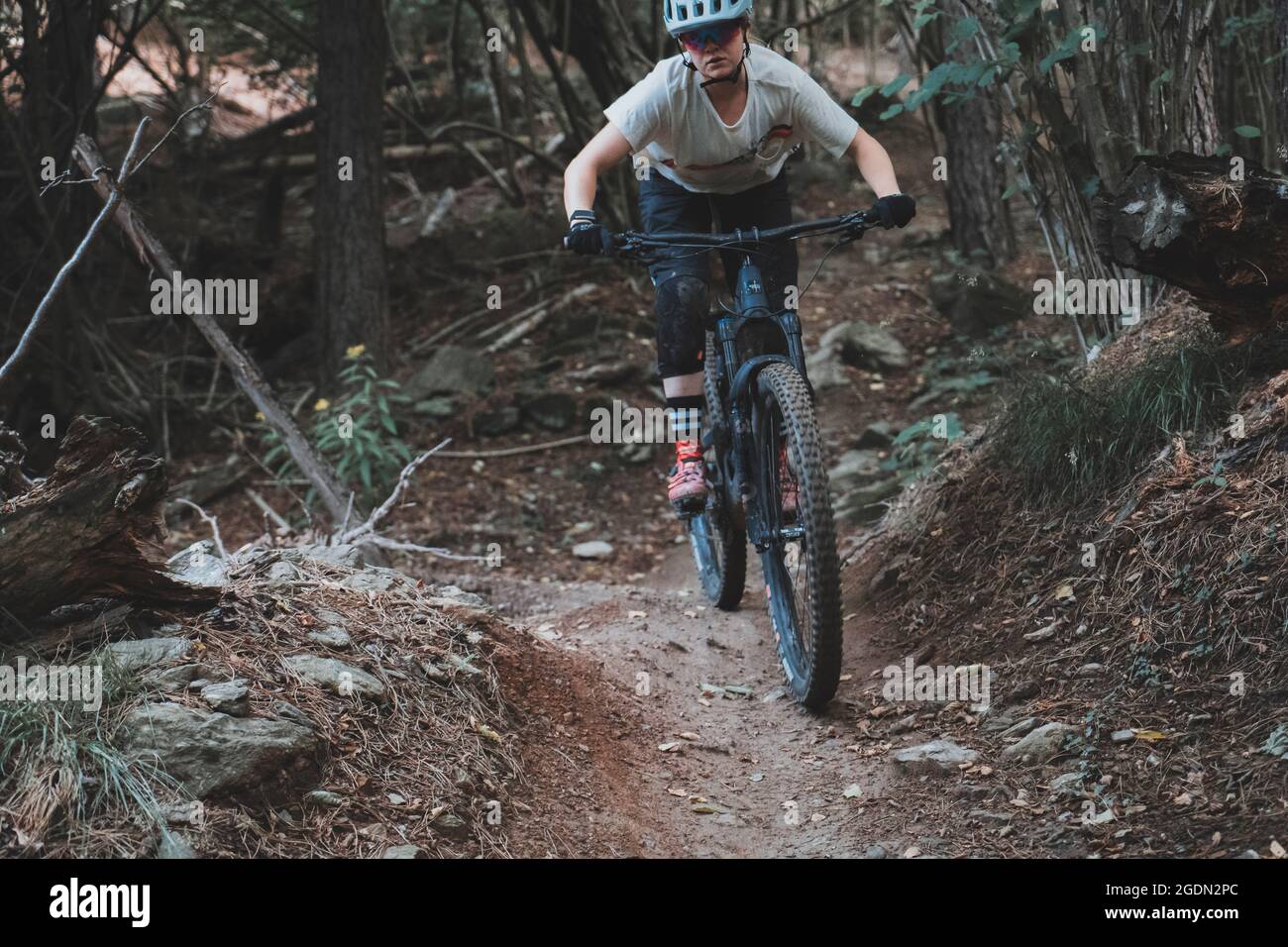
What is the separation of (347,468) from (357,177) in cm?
238

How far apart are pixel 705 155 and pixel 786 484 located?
1223mm

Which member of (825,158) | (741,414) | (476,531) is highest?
(825,158)

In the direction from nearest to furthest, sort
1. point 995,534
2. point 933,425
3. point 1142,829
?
point 1142,829, point 995,534, point 933,425

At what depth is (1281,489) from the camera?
3.42 m

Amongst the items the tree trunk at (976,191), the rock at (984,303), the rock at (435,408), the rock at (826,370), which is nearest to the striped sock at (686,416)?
the rock at (826,370)

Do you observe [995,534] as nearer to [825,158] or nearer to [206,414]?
[206,414]

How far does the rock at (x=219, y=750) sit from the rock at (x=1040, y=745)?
199 centimetres

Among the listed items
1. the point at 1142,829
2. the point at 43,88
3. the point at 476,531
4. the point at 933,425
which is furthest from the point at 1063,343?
the point at 43,88

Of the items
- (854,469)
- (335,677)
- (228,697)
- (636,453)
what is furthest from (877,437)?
(228,697)

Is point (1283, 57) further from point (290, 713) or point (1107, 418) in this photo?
point (290, 713)

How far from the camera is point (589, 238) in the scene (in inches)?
153

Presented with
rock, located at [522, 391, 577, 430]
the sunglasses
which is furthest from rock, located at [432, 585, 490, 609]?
rock, located at [522, 391, 577, 430]

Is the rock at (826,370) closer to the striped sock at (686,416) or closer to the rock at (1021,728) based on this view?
the striped sock at (686,416)

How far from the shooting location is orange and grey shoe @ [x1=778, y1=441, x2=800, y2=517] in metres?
4.14
